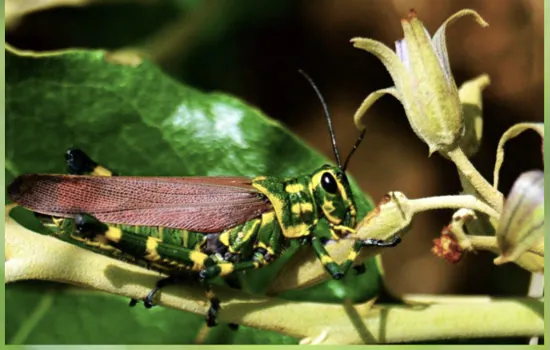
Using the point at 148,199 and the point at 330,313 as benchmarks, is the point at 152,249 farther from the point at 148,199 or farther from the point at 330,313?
the point at 330,313

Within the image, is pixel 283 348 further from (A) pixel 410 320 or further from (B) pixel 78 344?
(B) pixel 78 344

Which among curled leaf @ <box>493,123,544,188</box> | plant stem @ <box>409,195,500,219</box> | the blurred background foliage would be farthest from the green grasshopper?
the blurred background foliage

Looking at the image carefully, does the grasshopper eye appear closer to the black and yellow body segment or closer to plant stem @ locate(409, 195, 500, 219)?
the black and yellow body segment

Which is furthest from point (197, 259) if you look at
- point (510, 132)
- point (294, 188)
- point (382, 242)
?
point (510, 132)

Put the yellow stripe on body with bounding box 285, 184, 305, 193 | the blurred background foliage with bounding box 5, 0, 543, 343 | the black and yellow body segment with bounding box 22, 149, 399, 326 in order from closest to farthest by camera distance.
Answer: the black and yellow body segment with bounding box 22, 149, 399, 326
the yellow stripe on body with bounding box 285, 184, 305, 193
the blurred background foliage with bounding box 5, 0, 543, 343

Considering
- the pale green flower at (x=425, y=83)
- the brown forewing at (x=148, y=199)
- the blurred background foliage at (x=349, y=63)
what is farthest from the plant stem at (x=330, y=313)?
the blurred background foliage at (x=349, y=63)

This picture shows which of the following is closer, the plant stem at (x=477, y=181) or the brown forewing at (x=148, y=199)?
the plant stem at (x=477, y=181)

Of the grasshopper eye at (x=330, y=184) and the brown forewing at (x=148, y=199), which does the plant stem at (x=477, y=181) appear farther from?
the brown forewing at (x=148, y=199)
